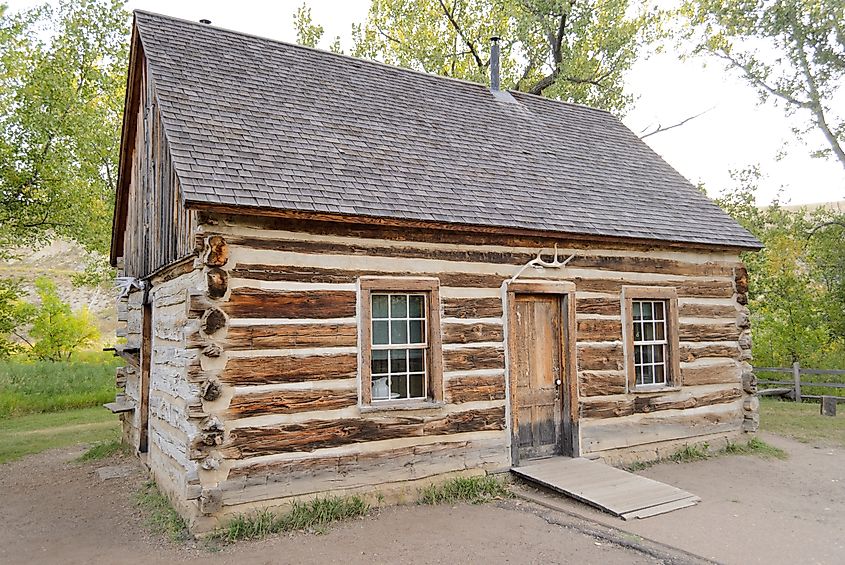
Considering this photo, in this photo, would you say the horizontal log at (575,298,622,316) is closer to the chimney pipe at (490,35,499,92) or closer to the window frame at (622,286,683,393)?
the window frame at (622,286,683,393)

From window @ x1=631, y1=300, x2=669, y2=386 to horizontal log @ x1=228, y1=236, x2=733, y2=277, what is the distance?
1.95ft

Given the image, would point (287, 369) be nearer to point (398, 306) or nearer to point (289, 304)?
point (289, 304)

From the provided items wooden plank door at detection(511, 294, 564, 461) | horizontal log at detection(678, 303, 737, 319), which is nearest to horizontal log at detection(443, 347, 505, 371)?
wooden plank door at detection(511, 294, 564, 461)

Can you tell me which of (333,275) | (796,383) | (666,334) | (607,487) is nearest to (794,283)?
(796,383)

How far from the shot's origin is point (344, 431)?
22.4 feet

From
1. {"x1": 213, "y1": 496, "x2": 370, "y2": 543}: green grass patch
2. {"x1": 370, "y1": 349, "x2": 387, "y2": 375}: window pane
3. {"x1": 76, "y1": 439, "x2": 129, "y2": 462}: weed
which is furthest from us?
{"x1": 76, "y1": 439, "x2": 129, "y2": 462}: weed

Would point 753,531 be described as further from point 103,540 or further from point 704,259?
point 103,540

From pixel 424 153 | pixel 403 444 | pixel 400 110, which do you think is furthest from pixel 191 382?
pixel 400 110

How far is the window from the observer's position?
30.8ft

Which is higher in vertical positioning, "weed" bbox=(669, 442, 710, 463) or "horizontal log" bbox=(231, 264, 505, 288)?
"horizontal log" bbox=(231, 264, 505, 288)

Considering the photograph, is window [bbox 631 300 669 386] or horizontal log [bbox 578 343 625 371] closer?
horizontal log [bbox 578 343 625 371]

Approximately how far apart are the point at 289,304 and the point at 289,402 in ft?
3.53

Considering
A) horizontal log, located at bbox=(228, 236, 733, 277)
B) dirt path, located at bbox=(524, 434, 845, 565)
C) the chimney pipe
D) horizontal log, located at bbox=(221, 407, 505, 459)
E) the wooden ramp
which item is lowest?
dirt path, located at bbox=(524, 434, 845, 565)

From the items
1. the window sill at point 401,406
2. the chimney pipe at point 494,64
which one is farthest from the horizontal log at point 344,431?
the chimney pipe at point 494,64
